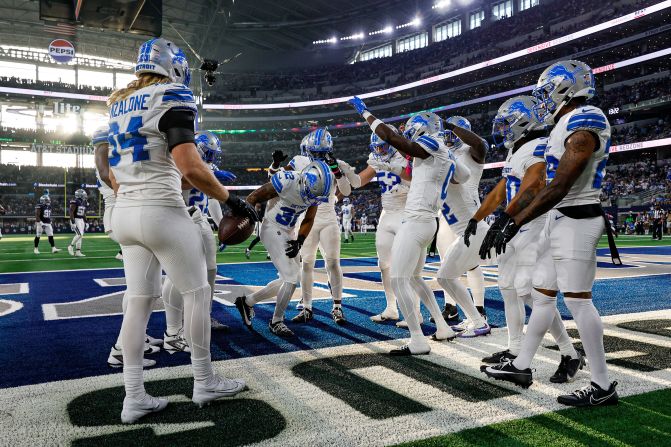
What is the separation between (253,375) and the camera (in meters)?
3.72

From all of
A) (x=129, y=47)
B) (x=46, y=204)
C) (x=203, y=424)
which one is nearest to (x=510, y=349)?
(x=203, y=424)

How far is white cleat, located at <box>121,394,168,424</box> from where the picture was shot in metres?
2.84

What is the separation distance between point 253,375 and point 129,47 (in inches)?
1875

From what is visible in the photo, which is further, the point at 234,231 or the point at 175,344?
the point at 175,344

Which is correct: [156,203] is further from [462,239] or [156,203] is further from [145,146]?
[462,239]

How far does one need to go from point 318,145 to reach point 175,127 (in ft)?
9.16

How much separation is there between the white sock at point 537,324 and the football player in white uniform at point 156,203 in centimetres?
209

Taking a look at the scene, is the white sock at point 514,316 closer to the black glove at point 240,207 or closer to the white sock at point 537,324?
the white sock at point 537,324

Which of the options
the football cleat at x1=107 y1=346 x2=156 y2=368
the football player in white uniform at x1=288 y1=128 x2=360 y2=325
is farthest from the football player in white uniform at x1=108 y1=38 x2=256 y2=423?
the football player in white uniform at x1=288 y1=128 x2=360 y2=325

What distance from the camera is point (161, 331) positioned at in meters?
5.29

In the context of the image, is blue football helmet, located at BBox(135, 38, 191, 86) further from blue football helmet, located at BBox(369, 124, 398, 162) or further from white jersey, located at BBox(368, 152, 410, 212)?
white jersey, located at BBox(368, 152, 410, 212)

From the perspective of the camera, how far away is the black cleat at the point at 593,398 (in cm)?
305

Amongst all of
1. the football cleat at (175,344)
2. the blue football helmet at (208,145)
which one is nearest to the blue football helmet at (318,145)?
the blue football helmet at (208,145)

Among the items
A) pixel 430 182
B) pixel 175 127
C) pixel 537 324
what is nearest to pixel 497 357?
pixel 537 324
